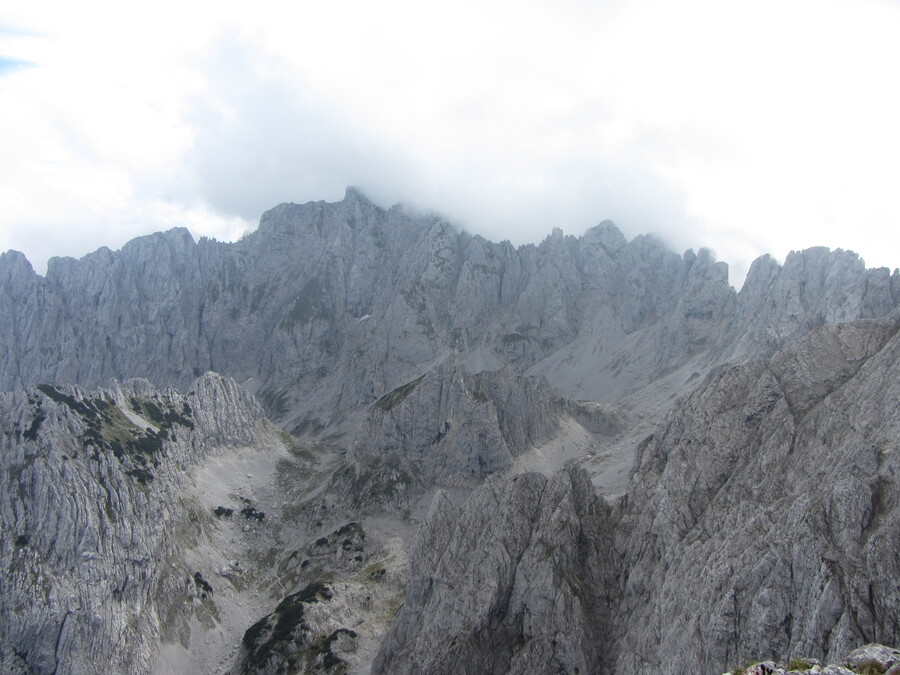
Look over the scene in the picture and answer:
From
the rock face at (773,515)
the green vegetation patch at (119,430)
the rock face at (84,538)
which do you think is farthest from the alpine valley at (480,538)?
the green vegetation patch at (119,430)

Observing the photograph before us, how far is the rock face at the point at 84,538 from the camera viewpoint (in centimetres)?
11319

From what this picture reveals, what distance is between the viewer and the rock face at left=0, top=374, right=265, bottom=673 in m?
113

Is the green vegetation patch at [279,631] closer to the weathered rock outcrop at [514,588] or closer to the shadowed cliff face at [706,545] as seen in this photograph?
the weathered rock outcrop at [514,588]

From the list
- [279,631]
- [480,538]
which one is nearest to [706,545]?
[480,538]

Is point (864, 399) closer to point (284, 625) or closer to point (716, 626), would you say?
point (716, 626)

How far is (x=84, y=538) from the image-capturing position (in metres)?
126

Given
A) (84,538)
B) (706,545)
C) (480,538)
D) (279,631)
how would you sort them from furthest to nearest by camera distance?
(84,538)
(279,631)
(480,538)
(706,545)

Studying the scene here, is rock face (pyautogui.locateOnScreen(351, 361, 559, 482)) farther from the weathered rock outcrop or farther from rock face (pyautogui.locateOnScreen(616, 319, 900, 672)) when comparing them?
rock face (pyautogui.locateOnScreen(616, 319, 900, 672))

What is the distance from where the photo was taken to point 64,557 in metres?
122

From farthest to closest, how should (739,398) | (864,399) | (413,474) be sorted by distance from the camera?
(413,474)
(739,398)
(864,399)

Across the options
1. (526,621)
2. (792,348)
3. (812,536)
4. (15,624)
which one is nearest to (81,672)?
(15,624)

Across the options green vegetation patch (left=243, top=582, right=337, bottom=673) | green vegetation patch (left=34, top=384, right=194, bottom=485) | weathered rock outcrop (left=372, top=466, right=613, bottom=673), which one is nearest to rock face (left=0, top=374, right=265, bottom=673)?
green vegetation patch (left=34, top=384, right=194, bottom=485)

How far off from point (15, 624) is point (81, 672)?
12750 millimetres

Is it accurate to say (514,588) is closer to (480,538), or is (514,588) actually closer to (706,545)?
(480,538)
